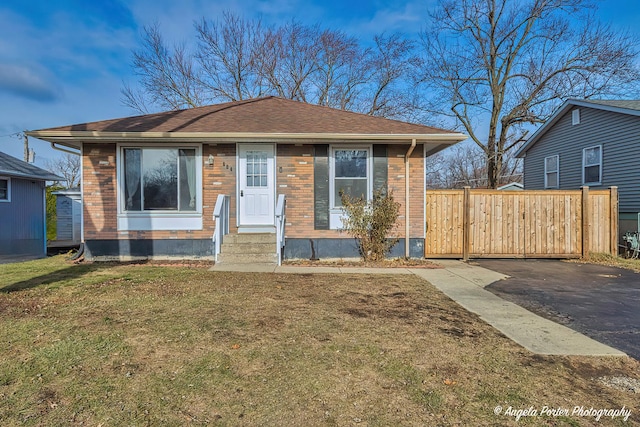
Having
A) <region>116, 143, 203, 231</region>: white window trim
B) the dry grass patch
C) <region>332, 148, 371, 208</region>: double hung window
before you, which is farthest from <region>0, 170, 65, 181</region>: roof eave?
<region>332, 148, 371, 208</region>: double hung window

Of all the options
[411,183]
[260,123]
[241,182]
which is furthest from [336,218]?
[260,123]

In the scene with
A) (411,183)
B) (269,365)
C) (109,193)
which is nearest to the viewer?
(269,365)

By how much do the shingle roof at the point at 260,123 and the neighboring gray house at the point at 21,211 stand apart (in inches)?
173

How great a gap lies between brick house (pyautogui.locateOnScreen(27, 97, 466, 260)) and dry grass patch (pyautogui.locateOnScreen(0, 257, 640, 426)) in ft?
11.4

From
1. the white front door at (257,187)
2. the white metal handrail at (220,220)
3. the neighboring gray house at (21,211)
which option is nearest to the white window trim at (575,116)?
the white front door at (257,187)

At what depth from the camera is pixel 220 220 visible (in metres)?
8.02

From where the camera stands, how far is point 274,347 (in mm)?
3285

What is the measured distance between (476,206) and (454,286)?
3752 mm

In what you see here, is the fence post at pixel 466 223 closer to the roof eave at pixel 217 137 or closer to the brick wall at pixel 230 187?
the brick wall at pixel 230 187

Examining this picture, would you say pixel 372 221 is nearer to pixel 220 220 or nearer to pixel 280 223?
pixel 280 223

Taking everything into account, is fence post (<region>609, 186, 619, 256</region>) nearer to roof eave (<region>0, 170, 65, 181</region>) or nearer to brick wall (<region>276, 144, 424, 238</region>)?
brick wall (<region>276, 144, 424, 238</region>)

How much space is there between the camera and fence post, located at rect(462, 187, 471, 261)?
9039 millimetres

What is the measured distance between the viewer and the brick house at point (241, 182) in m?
8.28

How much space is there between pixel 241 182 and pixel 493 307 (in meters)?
6.08
